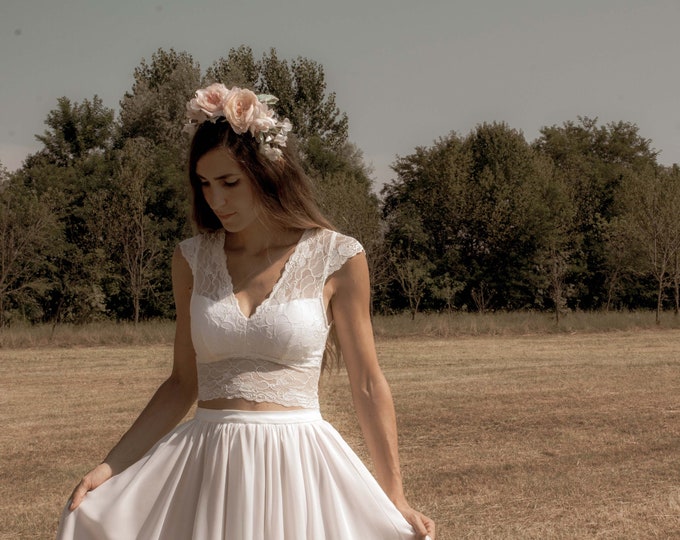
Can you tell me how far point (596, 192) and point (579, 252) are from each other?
A: 13.8 feet

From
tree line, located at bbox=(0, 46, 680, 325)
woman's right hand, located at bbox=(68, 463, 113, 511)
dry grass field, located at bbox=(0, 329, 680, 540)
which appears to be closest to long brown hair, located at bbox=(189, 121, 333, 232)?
woman's right hand, located at bbox=(68, 463, 113, 511)

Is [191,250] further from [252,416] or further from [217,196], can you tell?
[252,416]

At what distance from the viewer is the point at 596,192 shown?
41531mm

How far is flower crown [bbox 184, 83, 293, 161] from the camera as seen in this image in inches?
105

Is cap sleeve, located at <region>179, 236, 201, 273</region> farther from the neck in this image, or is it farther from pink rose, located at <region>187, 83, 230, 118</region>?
pink rose, located at <region>187, 83, 230, 118</region>

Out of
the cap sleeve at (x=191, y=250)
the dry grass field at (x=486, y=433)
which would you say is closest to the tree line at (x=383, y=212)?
the dry grass field at (x=486, y=433)

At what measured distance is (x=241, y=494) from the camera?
7.82ft

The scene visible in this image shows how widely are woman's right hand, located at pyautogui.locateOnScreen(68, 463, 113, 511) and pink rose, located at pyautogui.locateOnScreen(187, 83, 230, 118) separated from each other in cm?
104

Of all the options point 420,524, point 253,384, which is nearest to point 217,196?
point 253,384

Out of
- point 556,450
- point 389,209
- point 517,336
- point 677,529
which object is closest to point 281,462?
point 677,529

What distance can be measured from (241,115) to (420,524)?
124cm

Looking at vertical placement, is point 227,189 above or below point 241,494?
above

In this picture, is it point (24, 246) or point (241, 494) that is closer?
point (241, 494)

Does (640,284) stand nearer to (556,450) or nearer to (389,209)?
(389,209)
